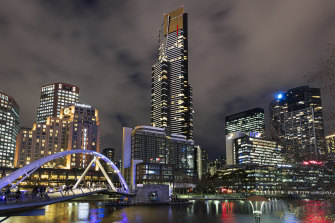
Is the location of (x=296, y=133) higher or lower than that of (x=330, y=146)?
higher

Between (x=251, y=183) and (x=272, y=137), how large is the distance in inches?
7820

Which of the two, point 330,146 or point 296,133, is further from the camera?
point 296,133

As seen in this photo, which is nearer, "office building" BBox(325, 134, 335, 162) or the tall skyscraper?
"office building" BBox(325, 134, 335, 162)

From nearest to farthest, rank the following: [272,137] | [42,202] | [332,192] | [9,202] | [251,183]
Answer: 1. [332,192]
2. [272,137]
3. [9,202]
4. [42,202]
5. [251,183]

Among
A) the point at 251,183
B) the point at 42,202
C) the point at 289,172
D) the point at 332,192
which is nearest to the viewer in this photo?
the point at 332,192

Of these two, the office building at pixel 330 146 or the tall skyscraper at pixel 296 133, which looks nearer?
the office building at pixel 330 146

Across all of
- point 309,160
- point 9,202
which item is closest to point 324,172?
point 309,160

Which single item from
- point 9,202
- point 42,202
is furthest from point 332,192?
point 42,202

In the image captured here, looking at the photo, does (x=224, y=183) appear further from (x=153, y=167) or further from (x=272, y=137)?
(x=272, y=137)

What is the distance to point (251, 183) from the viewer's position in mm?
196125

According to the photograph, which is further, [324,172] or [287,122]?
[287,122]

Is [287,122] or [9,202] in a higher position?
[287,122]

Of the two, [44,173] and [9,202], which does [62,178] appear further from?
[9,202]

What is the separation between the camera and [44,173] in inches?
6905
